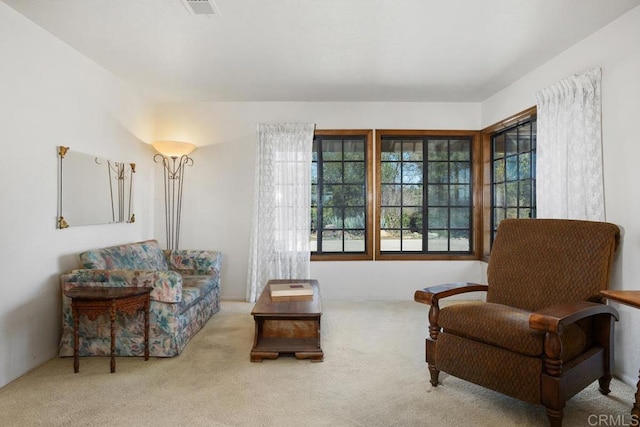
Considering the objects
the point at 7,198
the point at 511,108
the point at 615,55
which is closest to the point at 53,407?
the point at 7,198

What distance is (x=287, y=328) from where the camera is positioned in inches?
113

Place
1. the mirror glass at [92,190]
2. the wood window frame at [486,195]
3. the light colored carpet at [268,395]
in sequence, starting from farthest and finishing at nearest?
the wood window frame at [486,195] < the mirror glass at [92,190] < the light colored carpet at [268,395]

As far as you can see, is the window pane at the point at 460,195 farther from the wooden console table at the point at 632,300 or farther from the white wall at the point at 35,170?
the white wall at the point at 35,170

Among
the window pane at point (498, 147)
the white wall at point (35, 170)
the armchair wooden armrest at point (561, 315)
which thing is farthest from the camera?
the window pane at point (498, 147)

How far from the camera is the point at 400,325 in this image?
→ 3.46 metres

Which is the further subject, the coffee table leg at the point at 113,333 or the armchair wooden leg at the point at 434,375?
the coffee table leg at the point at 113,333

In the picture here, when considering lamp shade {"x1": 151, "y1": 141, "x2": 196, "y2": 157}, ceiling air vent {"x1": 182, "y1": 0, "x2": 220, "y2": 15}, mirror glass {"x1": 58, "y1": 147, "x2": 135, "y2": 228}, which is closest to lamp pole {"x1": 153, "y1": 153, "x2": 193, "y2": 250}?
lamp shade {"x1": 151, "y1": 141, "x2": 196, "y2": 157}

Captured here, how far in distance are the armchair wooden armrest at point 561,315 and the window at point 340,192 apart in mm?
2679

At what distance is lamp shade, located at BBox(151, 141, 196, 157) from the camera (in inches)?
159

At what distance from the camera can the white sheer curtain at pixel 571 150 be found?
2.55 meters

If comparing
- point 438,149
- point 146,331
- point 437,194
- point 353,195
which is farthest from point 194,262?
point 438,149

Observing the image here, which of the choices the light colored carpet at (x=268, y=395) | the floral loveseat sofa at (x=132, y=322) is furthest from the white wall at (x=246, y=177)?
the floral loveseat sofa at (x=132, y=322)

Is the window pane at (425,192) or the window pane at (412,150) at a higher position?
the window pane at (412,150)

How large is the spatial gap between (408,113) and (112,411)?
414 centimetres
